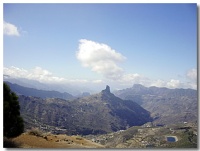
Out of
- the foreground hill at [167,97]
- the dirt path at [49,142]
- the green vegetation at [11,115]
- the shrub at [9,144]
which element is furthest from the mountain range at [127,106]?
the shrub at [9,144]

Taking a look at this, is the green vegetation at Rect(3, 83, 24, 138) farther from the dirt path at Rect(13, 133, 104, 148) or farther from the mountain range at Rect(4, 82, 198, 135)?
the mountain range at Rect(4, 82, 198, 135)

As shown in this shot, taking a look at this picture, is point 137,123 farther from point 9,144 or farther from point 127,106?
point 9,144

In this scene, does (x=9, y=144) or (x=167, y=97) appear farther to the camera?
(x=167, y=97)

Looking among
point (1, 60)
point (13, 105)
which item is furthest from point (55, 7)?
point (13, 105)

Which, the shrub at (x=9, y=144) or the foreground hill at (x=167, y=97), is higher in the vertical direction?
the foreground hill at (x=167, y=97)

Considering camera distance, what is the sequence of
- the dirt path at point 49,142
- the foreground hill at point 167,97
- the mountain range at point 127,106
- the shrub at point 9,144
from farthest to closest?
the mountain range at point 127,106 < the foreground hill at point 167,97 < the dirt path at point 49,142 < the shrub at point 9,144

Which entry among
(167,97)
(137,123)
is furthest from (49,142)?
(137,123)

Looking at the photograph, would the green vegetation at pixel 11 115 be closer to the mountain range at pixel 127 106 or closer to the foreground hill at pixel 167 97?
the mountain range at pixel 127 106

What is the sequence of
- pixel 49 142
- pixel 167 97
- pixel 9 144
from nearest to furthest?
pixel 9 144 → pixel 49 142 → pixel 167 97

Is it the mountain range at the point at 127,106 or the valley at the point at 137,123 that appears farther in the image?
the mountain range at the point at 127,106
